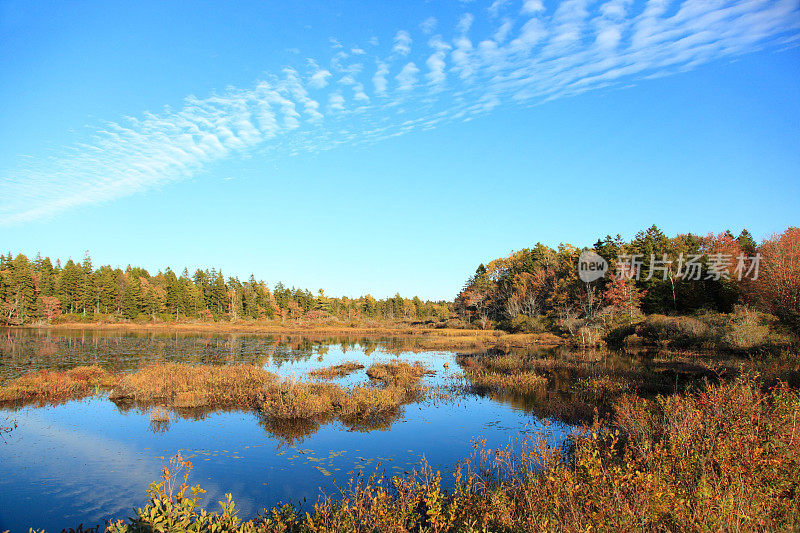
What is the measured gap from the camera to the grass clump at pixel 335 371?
24523mm

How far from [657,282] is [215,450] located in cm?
5577

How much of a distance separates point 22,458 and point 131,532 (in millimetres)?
10345

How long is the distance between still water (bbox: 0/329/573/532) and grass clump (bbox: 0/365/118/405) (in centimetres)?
159

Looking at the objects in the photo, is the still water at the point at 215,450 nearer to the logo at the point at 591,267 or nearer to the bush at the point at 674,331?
the bush at the point at 674,331

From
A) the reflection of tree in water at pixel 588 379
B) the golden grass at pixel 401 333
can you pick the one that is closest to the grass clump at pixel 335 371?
the reflection of tree in water at pixel 588 379

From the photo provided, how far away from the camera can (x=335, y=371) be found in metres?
25.9

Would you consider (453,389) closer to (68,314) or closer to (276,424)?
(276,424)

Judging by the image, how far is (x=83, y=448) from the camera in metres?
12.4

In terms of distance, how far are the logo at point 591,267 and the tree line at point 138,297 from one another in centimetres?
5327

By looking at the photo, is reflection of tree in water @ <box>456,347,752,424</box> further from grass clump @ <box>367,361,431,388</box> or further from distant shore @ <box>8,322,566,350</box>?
distant shore @ <box>8,322,566,350</box>

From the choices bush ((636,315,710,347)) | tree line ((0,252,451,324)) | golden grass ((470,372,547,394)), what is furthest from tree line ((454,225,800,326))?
tree line ((0,252,451,324))

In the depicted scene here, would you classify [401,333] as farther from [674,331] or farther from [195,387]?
[195,387]

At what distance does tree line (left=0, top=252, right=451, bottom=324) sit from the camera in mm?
74688

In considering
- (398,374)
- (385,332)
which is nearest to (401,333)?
(385,332)
